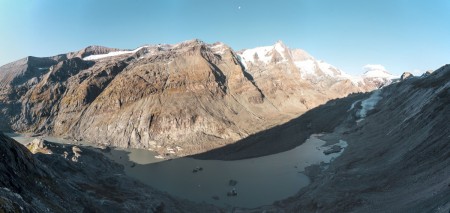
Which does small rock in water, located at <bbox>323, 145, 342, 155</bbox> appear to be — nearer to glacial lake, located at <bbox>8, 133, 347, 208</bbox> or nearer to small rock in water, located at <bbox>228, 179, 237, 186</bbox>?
glacial lake, located at <bbox>8, 133, 347, 208</bbox>

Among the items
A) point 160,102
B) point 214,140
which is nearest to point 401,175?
point 214,140

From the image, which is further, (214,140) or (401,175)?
(214,140)

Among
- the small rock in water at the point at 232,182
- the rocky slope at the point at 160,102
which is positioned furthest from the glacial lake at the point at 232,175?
the rocky slope at the point at 160,102

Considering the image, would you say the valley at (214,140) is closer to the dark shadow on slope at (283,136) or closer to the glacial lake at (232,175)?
the glacial lake at (232,175)

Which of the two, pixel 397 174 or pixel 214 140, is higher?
pixel 397 174

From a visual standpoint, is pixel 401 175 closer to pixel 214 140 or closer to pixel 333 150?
pixel 333 150
